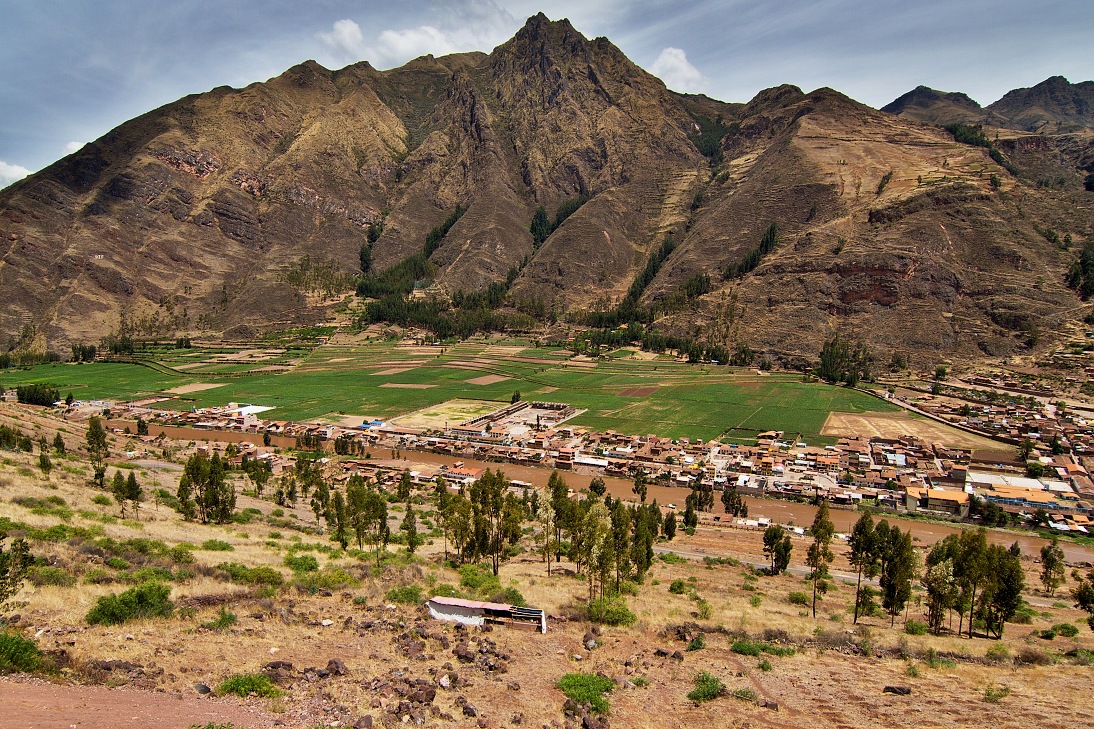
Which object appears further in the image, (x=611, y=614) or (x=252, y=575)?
(x=611, y=614)

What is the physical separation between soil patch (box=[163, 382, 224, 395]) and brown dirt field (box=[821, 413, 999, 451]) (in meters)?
111

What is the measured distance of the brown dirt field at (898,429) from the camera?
76562mm

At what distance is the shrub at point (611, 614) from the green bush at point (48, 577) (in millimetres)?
17636

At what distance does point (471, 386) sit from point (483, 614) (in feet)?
315

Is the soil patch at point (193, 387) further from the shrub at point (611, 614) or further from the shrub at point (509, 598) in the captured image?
the shrub at point (611, 614)

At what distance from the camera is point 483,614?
68.1 ft

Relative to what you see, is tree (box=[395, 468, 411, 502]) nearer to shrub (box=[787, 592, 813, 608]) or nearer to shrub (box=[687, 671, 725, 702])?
shrub (box=[787, 592, 813, 608])

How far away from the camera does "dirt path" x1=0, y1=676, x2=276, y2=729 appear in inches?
387

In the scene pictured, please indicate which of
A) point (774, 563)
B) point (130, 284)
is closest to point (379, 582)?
point (774, 563)

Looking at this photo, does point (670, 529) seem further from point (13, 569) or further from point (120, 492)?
point (13, 569)

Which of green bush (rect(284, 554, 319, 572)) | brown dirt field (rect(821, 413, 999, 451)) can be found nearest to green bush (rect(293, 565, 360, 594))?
green bush (rect(284, 554, 319, 572))

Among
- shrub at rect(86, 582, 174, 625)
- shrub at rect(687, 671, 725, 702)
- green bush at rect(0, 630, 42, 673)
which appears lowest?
shrub at rect(687, 671, 725, 702)

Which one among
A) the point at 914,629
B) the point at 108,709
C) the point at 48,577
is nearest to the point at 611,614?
the point at 914,629

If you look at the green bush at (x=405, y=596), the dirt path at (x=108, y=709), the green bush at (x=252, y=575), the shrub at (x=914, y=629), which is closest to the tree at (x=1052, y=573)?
the shrub at (x=914, y=629)
